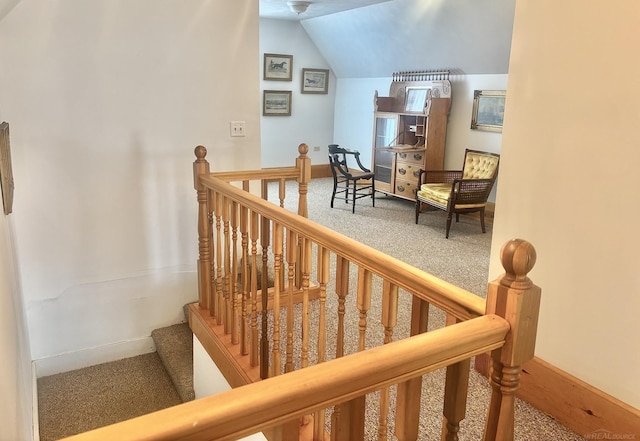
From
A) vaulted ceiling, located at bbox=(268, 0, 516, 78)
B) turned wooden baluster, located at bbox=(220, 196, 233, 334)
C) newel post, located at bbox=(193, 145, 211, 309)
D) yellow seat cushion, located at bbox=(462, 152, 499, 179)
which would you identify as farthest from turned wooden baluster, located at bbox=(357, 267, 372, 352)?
yellow seat cushion, located at bbox=(462, 152, 499, 179)

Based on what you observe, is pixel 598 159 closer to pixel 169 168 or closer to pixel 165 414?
pixel 165 414

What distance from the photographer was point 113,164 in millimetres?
3232

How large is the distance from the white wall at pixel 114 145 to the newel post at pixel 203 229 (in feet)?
2.19

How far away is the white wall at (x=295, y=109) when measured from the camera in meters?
7.67

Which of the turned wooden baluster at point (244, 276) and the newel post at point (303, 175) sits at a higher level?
A: the newel post at point (303, 175)

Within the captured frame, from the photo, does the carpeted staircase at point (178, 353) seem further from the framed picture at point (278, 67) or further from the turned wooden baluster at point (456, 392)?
the framed picture at point (278, 67)

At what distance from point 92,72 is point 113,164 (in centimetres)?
58

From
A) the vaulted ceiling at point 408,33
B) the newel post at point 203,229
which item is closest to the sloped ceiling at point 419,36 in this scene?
the vaulted ceiling at point 408,33

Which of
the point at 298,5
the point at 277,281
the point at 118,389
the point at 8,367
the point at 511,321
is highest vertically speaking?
the point at 298,5

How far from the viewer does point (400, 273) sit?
1288mm

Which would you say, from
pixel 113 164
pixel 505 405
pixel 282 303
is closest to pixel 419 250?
pixel 282 303

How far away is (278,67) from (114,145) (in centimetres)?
501

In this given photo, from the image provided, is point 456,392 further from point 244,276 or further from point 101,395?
point 101,395

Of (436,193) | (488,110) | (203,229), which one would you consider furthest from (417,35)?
(203,229)
